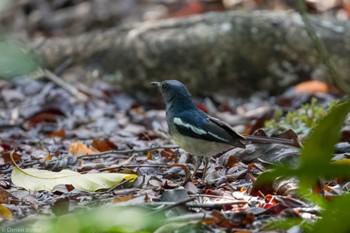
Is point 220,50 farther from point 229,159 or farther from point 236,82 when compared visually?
point 229,159

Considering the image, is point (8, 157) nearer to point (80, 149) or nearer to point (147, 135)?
point (80, 149)

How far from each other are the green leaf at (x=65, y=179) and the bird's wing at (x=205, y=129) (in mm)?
568

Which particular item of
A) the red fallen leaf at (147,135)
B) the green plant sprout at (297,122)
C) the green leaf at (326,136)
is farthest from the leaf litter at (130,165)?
the green leaf at (326,136)

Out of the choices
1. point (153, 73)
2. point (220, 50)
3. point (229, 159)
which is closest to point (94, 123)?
point (153, 73)

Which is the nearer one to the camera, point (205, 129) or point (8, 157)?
point (205, 129)

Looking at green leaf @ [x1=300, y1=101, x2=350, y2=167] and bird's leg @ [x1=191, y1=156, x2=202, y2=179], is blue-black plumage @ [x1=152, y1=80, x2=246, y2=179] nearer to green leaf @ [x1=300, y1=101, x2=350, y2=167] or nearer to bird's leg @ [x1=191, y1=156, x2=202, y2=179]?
bird's leg @ [x1=191, y1=156, x2=202, y2=179]

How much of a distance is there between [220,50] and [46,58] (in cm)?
238

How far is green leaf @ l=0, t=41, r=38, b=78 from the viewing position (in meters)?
1.88

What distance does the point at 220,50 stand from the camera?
8.77 metres

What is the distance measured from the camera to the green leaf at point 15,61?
6.17 feet

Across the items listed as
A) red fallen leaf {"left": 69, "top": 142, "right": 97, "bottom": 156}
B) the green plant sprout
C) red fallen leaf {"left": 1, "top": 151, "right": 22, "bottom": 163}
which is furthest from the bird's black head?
the green plant sprout

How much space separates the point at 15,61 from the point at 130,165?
252cm

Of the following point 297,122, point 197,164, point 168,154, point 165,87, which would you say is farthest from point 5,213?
point 297,122

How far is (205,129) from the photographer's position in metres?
4.39
